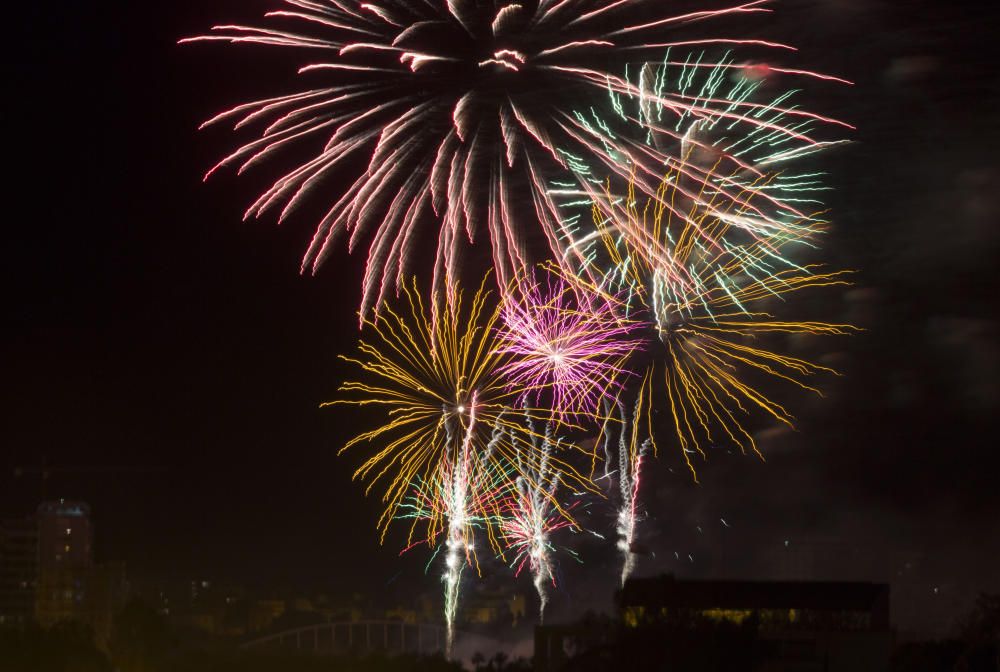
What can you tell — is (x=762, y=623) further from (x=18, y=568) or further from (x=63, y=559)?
(x=18, y=568)

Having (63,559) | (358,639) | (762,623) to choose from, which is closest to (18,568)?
(63,559)

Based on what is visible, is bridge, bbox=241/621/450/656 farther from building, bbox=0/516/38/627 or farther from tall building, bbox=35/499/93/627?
building, bbox=0/516/38/627

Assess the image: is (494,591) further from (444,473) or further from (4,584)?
(4,584)

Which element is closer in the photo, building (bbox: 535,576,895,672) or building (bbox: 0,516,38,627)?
building (bbox: 535,576,895,672)

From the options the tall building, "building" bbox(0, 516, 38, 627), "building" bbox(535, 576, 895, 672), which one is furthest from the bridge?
"building" bbox(0, 516, 38, 627)

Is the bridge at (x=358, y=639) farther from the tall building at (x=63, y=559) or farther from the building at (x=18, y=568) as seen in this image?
the building at (x=18, y=568)

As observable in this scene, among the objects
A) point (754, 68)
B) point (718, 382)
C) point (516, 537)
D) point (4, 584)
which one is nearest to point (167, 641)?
point (516, 537)
